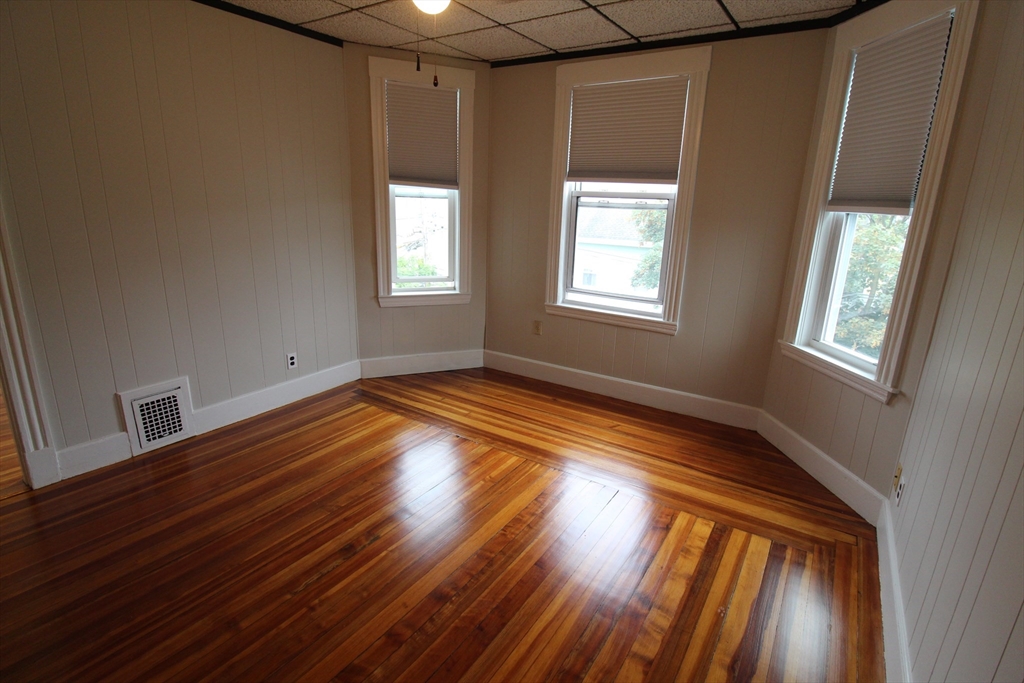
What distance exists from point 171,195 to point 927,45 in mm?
3758

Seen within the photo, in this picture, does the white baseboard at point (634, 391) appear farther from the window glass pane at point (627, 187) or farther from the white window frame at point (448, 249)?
the window glass pane at point (627, 187)

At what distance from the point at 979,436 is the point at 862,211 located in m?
1.55

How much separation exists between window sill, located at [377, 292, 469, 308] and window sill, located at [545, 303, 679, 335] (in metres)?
0.79

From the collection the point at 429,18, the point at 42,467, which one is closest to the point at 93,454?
the point at 42,467

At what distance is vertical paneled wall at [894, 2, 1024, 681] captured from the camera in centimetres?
106

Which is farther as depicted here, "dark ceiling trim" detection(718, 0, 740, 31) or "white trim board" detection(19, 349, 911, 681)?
"dark ceiling trim" detection(718, 0, 740, 31)

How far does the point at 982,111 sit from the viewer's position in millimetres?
1889

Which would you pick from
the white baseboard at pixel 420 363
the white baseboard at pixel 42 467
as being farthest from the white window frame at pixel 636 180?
the white baseboard at pixel 42 467

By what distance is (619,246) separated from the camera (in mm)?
3773

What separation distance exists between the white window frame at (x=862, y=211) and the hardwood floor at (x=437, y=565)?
2.26 feet

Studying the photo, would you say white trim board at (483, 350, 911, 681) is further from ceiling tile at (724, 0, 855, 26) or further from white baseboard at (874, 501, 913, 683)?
ceiling tile at (724, 0, 855, 26)

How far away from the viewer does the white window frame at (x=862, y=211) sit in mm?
2049

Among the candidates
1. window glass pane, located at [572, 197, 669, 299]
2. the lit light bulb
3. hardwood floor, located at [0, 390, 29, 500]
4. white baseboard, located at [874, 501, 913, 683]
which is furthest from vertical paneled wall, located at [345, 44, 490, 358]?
white baseboard, located at [874, 501, 913, 683]

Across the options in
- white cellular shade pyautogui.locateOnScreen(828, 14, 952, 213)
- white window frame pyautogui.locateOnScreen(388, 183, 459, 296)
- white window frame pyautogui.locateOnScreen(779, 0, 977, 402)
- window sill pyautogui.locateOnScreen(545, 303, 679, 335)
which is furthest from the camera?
white window frame pyautogui.locateOnScreen(388, 183, 459, 296)
